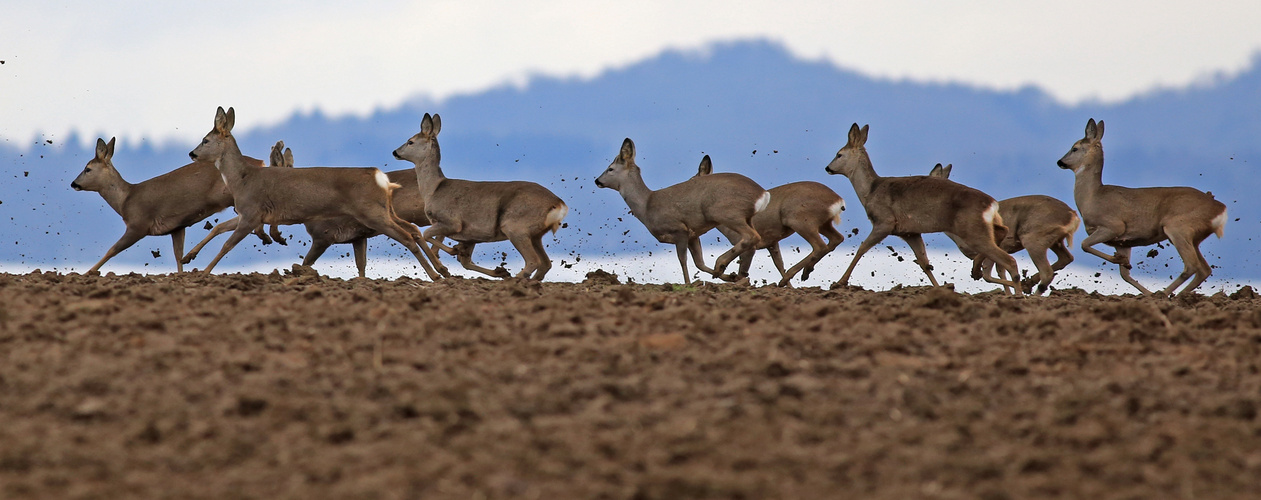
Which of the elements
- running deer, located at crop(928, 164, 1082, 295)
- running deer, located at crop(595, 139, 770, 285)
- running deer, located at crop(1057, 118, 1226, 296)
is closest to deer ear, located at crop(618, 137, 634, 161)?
running deer, located at crop(595, 139, 770, 285)

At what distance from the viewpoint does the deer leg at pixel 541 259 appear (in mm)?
13648

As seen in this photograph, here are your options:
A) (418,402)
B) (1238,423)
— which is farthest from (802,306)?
(418,402)

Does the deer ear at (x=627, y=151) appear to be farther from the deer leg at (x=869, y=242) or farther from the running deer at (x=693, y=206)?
the deer leg at (x=869, y=242)

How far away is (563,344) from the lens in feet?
19.9

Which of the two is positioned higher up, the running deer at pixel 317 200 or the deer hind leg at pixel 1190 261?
the running deer at pixel 317 200

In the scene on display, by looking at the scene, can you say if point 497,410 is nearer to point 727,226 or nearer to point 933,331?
point 933,331

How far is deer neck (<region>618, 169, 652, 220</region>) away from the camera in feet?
50.7

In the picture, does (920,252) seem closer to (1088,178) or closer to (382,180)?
(1088,178)

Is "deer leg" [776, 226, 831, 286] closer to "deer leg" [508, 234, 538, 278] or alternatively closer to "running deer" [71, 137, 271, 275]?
"deer leg" [508, 234, 538, 278]

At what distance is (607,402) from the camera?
16.4 ft

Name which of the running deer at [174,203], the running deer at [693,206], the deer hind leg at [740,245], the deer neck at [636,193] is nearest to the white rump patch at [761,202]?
the running deer at [693,206]

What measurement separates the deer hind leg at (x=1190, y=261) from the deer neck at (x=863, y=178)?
12.0ft

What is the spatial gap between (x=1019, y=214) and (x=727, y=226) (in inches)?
144

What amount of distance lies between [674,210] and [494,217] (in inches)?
94.0
